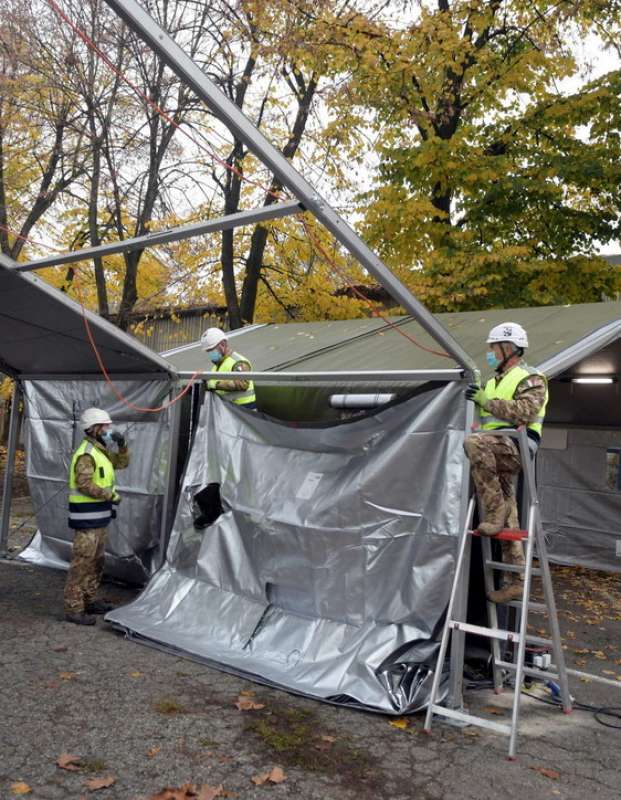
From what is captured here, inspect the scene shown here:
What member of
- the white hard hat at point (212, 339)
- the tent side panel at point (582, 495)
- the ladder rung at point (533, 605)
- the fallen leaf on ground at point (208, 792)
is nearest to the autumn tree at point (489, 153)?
the tent side panel at point (582, 495)

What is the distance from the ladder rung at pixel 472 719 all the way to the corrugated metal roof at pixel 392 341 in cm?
271

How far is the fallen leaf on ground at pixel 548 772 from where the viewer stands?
15.3 feet

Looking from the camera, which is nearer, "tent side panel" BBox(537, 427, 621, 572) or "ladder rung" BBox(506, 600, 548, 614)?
"ladder rung" BBox(506, 600, 548, 614)

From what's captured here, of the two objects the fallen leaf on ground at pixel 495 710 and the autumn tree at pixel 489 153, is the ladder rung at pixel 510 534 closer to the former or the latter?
the fallen leaf on ground at pixel 495 710

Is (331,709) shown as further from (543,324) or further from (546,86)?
(546,86)

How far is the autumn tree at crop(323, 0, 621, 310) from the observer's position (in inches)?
527

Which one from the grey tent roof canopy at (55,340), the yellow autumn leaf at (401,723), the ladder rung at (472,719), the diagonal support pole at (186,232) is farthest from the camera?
the grey tent roof canopy at (55,340)

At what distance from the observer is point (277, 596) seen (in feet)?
23.2

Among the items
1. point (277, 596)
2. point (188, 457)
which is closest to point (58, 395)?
point (188, 457)

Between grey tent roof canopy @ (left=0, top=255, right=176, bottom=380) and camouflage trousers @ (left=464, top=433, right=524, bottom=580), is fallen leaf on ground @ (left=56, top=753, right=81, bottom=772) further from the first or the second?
grey tent roof canopy @ (left=0, top=255, right=176, bottom=380)

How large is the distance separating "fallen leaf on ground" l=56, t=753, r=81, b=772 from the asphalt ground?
18 millimetres

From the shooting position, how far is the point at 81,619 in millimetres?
7457

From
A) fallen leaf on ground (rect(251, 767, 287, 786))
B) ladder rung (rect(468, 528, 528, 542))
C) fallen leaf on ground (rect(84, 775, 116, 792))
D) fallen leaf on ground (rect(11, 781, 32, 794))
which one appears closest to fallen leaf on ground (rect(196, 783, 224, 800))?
fallen leaf on ground (rect(251, 767, 287, 786))

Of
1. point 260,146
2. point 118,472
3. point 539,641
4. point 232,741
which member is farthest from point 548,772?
point 118,472
